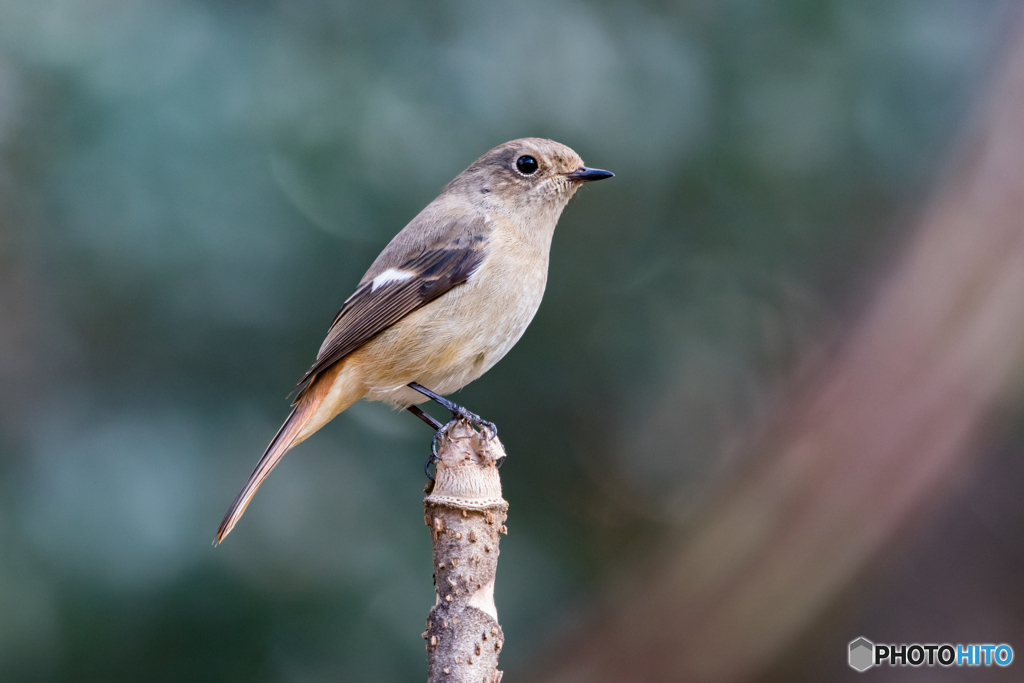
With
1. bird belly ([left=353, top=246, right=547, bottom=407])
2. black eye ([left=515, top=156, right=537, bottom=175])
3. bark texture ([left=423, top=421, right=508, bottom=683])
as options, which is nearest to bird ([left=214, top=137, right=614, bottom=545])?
bird belly ([left=353, top=246, right=547, bottom=407])

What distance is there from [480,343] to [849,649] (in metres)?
2.34

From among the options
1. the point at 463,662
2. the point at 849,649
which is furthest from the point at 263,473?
the point at 849,649

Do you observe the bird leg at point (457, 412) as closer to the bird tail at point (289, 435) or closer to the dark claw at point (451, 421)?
the dark claw at point (451, 421)

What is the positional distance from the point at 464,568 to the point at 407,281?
115cm

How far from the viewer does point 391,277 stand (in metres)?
2.73

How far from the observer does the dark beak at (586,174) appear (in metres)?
2.78

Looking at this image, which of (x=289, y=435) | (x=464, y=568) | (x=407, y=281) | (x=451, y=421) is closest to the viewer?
(x=464, y=568)

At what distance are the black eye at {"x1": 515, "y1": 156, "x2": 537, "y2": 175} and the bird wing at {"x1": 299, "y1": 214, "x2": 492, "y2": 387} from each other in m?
0.26

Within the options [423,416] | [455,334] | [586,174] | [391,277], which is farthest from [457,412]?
[586,174]

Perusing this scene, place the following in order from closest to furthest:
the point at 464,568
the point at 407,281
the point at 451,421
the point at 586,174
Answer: the point at 464,568, the point at 451,421, the point at 407,281, the point at 586,174

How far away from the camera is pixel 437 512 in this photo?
1855 mm

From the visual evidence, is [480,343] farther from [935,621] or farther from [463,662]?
[935,621]

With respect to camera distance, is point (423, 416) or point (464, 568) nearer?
point (464, 568)

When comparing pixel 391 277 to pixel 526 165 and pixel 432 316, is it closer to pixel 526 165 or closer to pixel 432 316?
pixel 432 316
